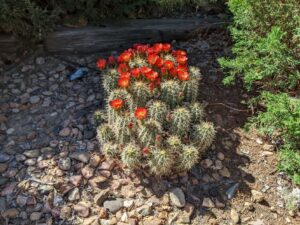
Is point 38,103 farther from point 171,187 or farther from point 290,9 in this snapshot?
point 290,9

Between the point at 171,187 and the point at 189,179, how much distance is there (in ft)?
0.48

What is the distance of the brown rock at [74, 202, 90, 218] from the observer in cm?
276

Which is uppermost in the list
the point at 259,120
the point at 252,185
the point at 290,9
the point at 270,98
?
the point at 290,9

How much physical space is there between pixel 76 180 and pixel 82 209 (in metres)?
0.22

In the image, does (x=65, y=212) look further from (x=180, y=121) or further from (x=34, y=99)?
(x=34, y=99)

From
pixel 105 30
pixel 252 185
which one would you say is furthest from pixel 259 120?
pixel 105 30

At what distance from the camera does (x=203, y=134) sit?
2.82 m

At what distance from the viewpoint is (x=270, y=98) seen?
296 centimetres

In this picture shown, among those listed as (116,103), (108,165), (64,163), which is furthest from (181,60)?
(64,163)

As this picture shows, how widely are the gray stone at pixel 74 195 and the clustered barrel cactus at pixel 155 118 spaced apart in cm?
32

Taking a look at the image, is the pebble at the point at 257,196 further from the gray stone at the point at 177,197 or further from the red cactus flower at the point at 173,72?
the red cactus flower at the point at 173,72

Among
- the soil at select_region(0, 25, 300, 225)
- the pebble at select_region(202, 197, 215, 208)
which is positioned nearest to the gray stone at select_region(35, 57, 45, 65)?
the soil at select_region(0, 25, 300, 225)

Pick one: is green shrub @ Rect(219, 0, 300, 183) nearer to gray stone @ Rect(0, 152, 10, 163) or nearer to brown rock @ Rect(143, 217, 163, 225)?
brown rock @ Rect(143, 217, 163, 225)

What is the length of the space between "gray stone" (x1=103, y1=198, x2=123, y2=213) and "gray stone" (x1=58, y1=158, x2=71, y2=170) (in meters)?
0.39
